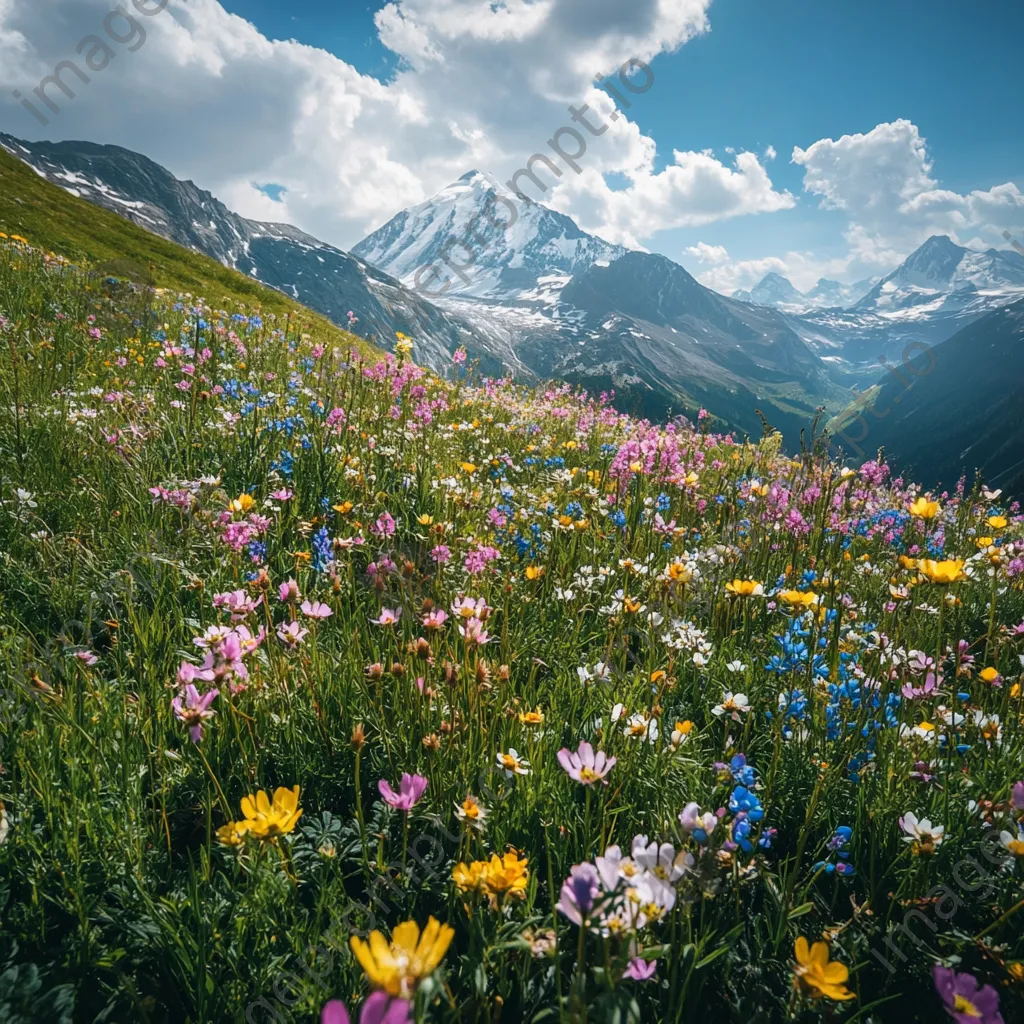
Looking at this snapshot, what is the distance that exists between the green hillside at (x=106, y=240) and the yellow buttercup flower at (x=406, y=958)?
25286mm

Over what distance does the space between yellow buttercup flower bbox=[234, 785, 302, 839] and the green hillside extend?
81.1 ft

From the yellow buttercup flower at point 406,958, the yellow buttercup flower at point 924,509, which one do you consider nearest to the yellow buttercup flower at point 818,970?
the yellow buttercup flower at point 406,958

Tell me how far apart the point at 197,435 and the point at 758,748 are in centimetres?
405

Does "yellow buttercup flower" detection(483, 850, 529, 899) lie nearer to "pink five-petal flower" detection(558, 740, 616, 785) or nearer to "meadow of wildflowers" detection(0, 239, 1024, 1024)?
"meadow of wildflowers" detection(0, 239, 1024, 1024)

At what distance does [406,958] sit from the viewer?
2.85 feet

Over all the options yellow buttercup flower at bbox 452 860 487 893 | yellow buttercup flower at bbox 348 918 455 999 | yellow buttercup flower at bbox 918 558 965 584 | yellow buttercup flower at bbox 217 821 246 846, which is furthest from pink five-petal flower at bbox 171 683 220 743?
yellow buttercup flower at bbox 918 558 965 584

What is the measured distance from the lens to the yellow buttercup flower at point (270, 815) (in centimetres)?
128

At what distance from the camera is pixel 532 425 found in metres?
7.23

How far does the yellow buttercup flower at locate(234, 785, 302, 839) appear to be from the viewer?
4.21 feet

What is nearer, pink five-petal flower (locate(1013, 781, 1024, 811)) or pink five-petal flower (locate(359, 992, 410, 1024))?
pink five-petal flower (locate(359, 992, 410, 1024))

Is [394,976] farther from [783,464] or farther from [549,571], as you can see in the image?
[783,464]

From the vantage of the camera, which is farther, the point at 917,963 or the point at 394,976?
the point at 917,963

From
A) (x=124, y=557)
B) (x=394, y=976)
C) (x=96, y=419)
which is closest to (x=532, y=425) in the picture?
(x=96, y=419)

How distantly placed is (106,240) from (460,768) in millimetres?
→ 48653
